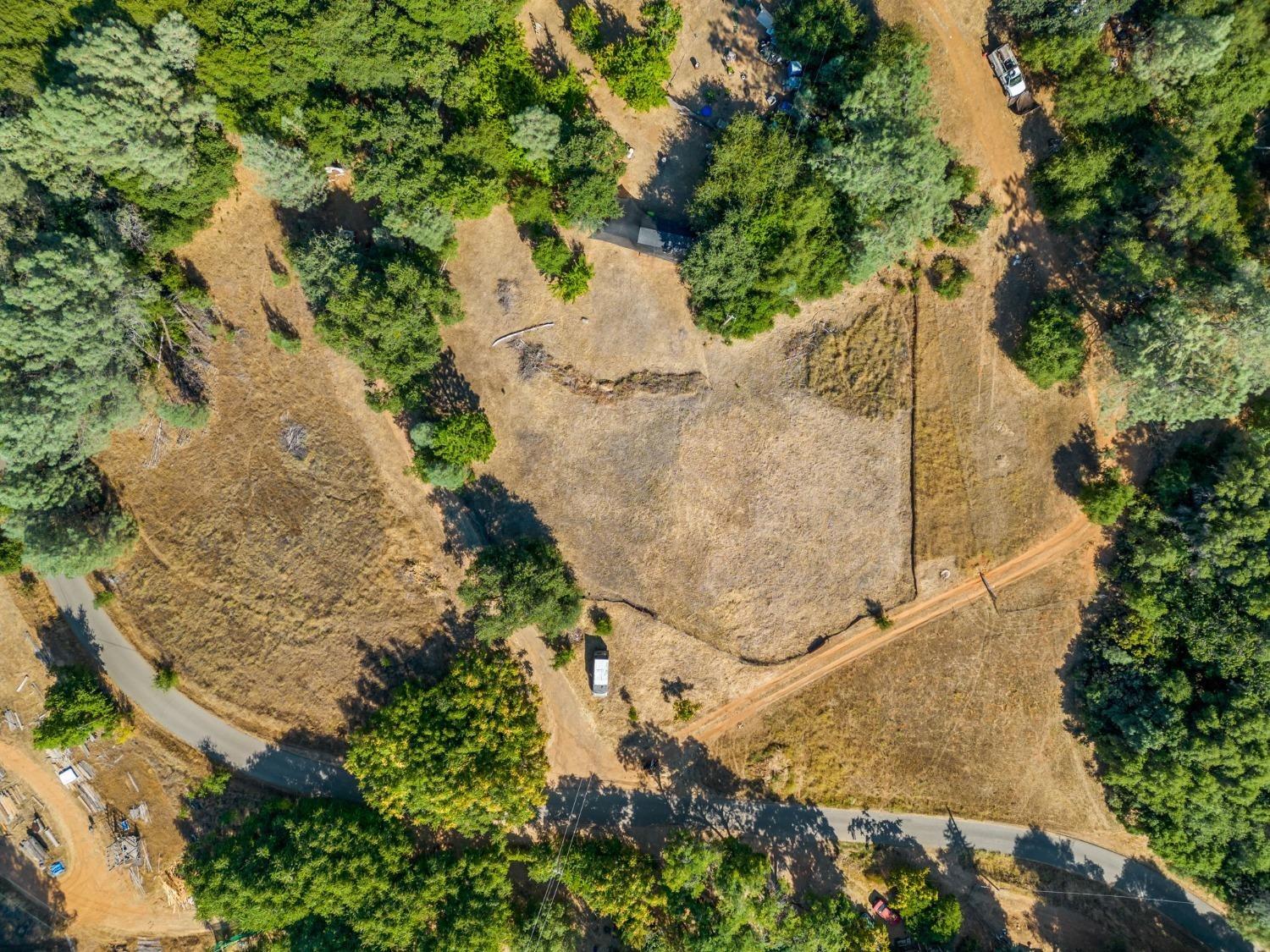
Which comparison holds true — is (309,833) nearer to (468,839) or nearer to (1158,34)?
(468,839)

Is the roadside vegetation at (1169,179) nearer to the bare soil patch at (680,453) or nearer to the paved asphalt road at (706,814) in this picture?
the bare soil patch at (680,453)

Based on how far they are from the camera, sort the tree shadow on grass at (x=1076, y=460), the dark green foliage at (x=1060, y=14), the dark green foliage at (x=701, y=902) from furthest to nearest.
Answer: the tree shadow on grass at (x=1076, y=460), the dark green foliage at (x=701, y=902), the dark green foliage at (x=1060, y=14)

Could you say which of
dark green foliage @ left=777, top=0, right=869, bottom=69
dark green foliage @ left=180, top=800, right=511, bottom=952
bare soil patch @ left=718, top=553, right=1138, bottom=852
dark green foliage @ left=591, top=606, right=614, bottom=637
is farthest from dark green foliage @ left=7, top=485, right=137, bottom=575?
dark green foliage @ left=777, top=0, right=869, bottom=69

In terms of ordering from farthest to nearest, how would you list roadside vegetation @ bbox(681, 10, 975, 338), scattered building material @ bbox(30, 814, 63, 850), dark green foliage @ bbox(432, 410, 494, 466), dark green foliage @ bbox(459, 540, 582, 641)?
scattered building material @ bbox(30, 814, 63, 850), dark green foliage @ bbox(432, 410, 494, 466), dark green foliage @ bbox(459, 540, 582, 641), roadside vegetation @ bbox(681, 10, 975, 338)

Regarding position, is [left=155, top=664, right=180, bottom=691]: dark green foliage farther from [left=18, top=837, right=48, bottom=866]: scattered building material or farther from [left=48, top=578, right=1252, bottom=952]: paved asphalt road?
[left=18, top=837, right=48, bottom=866]: scattered building material

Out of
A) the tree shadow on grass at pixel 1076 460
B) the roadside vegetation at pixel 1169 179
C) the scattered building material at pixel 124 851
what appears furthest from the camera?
the scattered building material at pixel 124 851

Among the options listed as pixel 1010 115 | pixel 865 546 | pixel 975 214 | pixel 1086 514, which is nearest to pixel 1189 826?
→ pixel 1086 514

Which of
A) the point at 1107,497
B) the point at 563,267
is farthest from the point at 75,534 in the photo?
the point at 1107,497

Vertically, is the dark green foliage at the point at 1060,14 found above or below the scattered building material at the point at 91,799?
above

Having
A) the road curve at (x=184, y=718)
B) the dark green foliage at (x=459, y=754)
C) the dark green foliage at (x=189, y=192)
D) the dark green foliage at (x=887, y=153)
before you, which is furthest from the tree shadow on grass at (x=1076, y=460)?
the dark green foliage at (x=189, y=192)
